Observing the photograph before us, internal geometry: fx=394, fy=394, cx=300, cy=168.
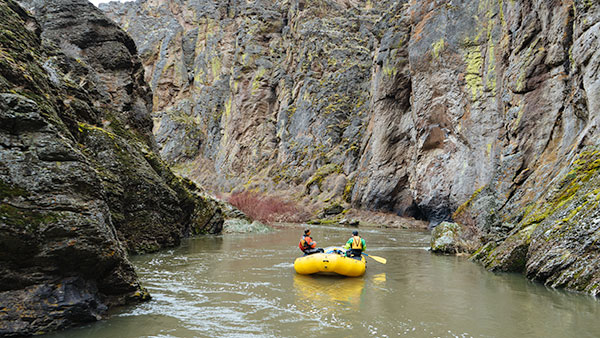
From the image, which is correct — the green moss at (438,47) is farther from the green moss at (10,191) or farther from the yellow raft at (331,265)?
the green moss at (10,191)

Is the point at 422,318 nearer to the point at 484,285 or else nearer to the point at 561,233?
the point at 484,285

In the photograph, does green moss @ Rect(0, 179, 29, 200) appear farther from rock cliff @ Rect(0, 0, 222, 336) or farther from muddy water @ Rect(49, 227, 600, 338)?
muddy water @ Rect(49, 227, 600, 338)

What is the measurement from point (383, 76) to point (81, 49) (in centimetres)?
2571

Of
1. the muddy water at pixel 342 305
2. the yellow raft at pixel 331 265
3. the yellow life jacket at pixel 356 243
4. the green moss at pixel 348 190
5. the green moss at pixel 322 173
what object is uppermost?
the green moss at pixel 322 173

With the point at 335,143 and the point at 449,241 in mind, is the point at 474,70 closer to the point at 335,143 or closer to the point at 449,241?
the point at 449,241

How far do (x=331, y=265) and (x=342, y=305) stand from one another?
9.67 ft

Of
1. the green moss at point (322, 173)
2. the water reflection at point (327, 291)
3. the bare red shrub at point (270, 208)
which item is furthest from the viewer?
the green moss at point (322, 173)

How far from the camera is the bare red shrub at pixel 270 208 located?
1358 inches

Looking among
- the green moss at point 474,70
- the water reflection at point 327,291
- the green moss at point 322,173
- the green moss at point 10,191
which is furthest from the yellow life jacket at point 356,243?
the green moss at point 322,173

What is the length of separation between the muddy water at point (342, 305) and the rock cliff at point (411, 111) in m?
1.36

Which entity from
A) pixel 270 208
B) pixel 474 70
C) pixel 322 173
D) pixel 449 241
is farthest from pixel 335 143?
pixel 449 241

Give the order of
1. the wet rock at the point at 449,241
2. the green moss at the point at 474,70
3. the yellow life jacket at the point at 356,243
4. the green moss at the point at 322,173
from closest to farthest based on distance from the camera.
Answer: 1. the yellow life jacket at the point at 356,243
2. the wet rock at the point at 449,241
3. the green moss at the point at 474,70
4. the green moss at the point at 322,173

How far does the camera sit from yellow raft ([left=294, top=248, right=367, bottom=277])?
1103 centimetres

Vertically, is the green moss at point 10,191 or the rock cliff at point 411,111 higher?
the rock cliff at point 411,111
